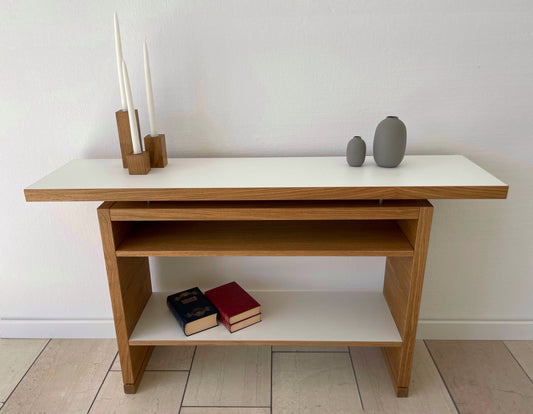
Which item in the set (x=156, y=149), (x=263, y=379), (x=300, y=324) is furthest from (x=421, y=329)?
(x=156, y=149)

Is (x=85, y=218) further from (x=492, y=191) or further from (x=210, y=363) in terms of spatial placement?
(x=492, y=191)

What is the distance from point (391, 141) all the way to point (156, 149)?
0.71 metres

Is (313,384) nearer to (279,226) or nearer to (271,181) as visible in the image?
(279,226)

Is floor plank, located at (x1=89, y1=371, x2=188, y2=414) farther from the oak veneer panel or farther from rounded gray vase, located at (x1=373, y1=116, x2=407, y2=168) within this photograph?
rounded gray vase, located at (x1=373, y1=116, x2=407, y2=168)

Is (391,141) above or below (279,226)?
above

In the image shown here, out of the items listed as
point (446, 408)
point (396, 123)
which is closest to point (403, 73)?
point (396, 123)

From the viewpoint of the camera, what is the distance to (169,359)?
5.51 feet

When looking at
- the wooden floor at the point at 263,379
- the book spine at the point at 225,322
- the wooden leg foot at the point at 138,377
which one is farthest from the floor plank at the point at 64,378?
the book spine at the point at 225,322

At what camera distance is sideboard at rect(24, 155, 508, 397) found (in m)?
1.16

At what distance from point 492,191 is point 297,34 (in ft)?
2.46

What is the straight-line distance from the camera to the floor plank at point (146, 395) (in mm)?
1458

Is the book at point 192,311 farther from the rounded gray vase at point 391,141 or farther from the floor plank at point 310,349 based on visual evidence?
the rounded gray vase at point 391,141

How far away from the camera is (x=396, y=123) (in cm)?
125

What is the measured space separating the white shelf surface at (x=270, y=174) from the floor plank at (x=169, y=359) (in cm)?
79
